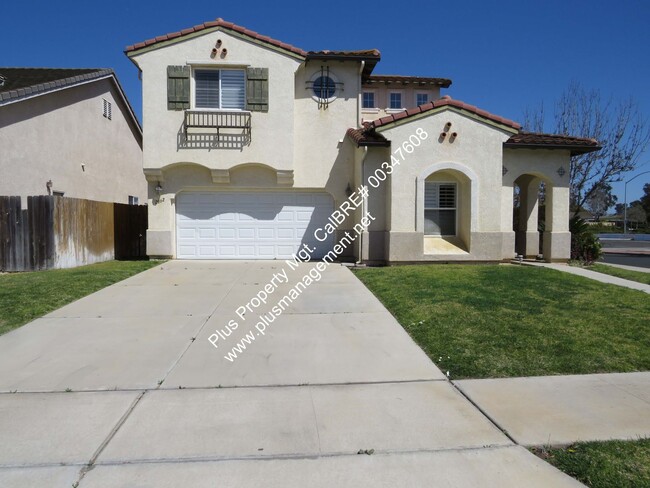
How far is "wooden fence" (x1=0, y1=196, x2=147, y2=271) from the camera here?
12094 millimetres

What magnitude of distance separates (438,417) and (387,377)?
98 cm

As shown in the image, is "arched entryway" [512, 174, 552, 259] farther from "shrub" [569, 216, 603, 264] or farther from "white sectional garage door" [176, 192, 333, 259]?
"white sectional garage door" [176, 192, 333, 259]

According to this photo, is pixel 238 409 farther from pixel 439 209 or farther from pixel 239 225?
pixel 239 225

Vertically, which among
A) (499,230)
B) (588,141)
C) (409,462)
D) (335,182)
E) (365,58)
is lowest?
(409,462)

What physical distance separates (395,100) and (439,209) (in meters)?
9.47

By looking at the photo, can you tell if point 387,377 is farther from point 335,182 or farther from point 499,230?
point 335,182

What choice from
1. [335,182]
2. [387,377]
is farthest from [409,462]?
[335,182]

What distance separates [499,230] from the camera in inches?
485

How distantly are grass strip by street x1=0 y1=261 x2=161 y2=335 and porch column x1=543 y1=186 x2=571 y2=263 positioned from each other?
→ 464 inches

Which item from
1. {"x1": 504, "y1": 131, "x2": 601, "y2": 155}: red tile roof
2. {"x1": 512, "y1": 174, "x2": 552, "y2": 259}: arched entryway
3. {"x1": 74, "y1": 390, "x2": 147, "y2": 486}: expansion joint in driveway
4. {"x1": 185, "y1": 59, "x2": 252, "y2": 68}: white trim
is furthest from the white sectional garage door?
{"x1": 74, "y1": 390, "x2": 147, "y2": 486}: expansion joint in driveway

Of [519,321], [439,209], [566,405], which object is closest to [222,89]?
[439,209]

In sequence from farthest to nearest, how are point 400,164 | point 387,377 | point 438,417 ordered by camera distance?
1. point 400,164
2. point 387,377
3. point 438,417

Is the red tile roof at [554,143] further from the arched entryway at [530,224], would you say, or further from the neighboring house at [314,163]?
the arched entryway at [530,224]

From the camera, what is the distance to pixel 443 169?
12125 mm
